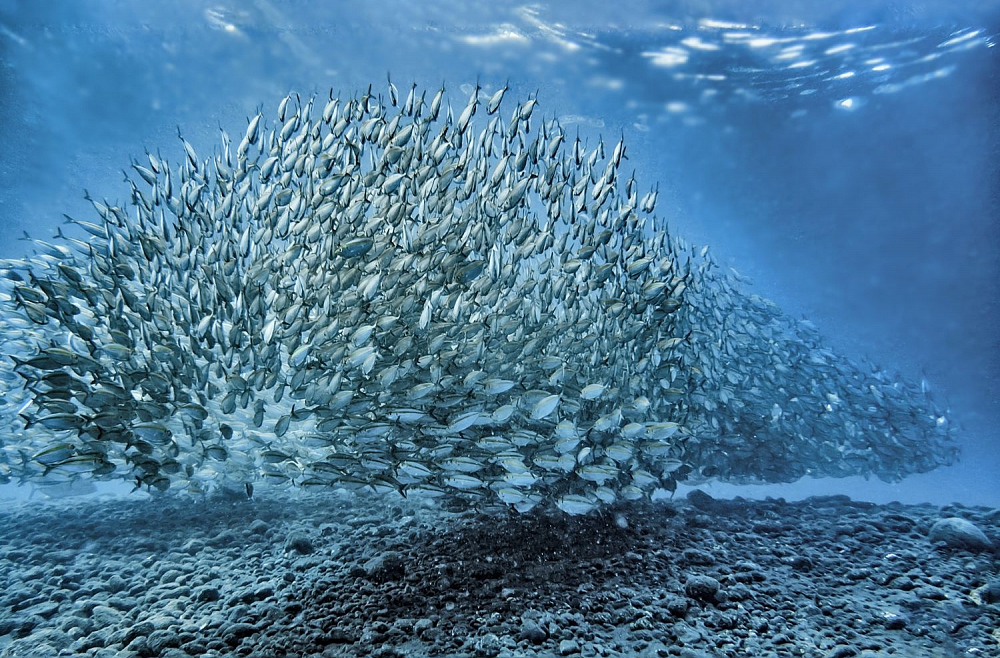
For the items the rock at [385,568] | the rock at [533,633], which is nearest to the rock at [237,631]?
the rock at [385,568]

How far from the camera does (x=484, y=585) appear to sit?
8.77ft

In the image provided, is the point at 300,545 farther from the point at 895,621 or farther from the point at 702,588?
the point at 895,621

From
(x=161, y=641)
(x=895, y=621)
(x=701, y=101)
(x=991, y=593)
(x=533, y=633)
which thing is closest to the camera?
(x=161, y=641)

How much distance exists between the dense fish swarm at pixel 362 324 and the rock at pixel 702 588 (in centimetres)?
73

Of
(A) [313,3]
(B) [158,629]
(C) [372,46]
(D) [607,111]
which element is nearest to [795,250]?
(D) [607,111]

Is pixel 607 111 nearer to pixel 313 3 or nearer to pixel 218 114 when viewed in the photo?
pixel 313 3

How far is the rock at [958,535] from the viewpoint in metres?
3.47

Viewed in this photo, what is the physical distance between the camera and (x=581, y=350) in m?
4.06

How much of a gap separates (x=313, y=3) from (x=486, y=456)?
1015 centimetres

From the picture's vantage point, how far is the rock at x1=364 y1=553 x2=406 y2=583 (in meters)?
2.69

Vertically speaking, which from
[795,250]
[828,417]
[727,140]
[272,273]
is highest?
[727,140]

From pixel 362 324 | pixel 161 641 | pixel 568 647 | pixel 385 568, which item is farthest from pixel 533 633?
pixel 362 324

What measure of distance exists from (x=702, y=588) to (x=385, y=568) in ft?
6.21

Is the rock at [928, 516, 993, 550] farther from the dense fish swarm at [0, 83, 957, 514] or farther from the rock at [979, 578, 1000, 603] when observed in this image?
the dense fish swarm at [0, 83, 957, 514]
